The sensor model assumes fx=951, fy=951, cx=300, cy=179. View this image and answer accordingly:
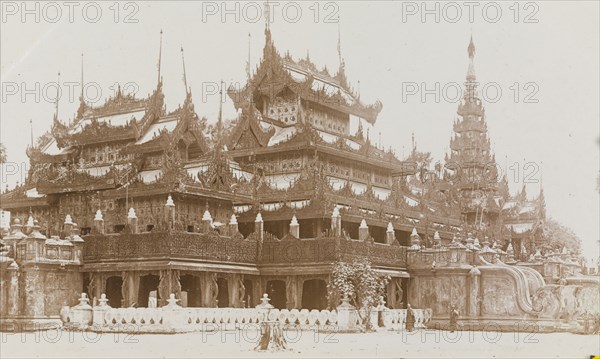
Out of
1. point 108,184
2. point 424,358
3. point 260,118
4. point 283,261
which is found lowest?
point 424,358

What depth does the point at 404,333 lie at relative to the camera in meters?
35.1

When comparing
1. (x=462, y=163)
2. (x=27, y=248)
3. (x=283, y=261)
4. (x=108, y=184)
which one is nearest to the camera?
(x=27, y=248)

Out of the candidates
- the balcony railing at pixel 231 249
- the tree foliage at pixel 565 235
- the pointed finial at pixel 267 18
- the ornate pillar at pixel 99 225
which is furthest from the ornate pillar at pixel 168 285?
the tree foliage at pixel 565 235

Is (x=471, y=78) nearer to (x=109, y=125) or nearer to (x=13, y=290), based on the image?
(x=109, y=125)

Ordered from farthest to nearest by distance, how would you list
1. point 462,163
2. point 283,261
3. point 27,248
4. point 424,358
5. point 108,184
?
1. point 462,163
2. point 108,184
3. point 283,261
4. point 27,248
5. point 424,358

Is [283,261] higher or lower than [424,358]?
higher

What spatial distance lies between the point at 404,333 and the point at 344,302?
254 cm

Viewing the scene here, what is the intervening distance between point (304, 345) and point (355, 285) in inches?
360

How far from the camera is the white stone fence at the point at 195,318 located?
31.7 metres

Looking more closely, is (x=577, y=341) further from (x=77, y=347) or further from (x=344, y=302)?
(x=77, y=347)

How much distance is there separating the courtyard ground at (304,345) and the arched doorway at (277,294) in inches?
323

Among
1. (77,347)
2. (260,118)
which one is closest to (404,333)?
(77,347)

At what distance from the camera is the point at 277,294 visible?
139ft

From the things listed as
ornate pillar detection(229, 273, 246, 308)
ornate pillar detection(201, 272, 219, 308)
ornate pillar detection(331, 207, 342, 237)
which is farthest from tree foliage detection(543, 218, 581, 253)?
ornate pillar detection(201, 272, 219, 308)
